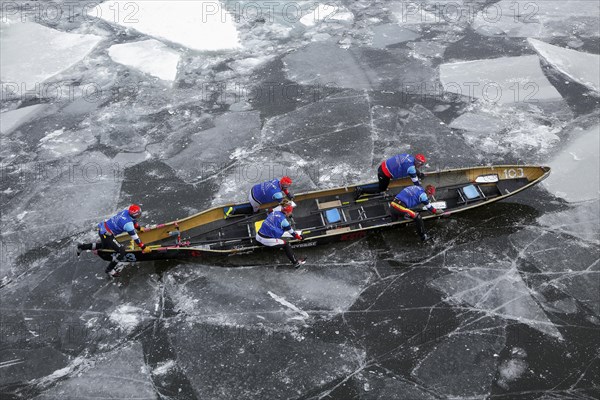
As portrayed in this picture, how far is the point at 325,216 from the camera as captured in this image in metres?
7.83

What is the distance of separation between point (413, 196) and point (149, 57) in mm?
8042

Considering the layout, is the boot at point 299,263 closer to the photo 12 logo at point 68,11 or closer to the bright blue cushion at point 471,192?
the bright blue cushion at point 471,192

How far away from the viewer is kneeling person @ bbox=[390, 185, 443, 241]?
7.39 meters

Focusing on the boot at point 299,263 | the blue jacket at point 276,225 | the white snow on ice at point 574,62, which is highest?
the white snow on ice at point 574,62

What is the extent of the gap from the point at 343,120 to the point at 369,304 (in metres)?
4.53

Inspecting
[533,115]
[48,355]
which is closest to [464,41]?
[533,115]

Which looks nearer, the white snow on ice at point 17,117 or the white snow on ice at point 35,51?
the white snow on ice at point 17,117

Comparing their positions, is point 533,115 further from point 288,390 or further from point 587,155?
point 288,390

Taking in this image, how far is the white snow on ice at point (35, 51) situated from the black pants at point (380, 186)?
8387 millimetres

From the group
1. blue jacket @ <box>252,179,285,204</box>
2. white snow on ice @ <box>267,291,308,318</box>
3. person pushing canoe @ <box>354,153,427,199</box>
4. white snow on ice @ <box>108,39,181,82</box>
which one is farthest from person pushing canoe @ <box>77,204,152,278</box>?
white snow on ice @ <box>108,39,181,82</box>

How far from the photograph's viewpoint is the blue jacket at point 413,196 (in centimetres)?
741

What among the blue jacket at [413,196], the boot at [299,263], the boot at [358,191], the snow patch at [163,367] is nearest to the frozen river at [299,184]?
the snow patch at [163,367]

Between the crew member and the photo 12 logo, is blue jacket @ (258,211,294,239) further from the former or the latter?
the photo 12 logo

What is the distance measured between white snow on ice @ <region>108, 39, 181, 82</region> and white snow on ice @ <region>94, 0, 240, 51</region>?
0.41 metres
